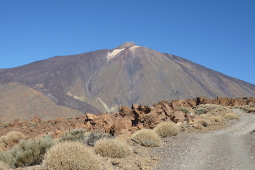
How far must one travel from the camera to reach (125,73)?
138125 millimetres

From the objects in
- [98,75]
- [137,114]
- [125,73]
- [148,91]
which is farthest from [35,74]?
[137,114]

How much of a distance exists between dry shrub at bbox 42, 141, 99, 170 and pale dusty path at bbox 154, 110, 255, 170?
2.24m

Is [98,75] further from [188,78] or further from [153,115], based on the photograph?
[153,115]

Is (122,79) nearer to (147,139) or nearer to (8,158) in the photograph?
(147,139)

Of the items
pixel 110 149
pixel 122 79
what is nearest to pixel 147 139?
pixel 110 149

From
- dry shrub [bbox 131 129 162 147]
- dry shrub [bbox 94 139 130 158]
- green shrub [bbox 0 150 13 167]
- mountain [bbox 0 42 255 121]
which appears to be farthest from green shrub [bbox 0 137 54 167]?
mountain [bbox 0 42 255 121]

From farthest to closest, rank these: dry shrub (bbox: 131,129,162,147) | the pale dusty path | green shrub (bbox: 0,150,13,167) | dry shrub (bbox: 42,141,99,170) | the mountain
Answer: the mountain, dry shrub (bbox: 131,129,162,147), green shrub (bbox: 0,150,13,167), the pale dusty path, dry shrub (bbox: 42,141,99,170)

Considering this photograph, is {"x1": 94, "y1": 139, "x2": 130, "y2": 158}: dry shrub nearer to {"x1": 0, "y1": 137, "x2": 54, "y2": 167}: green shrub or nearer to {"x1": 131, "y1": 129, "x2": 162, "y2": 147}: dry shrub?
{"x1": 0, "y1": 137, "x2": 54, "y2": 167}: green shrub

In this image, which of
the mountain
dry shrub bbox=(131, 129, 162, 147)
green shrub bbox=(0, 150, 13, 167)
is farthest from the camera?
the mountain

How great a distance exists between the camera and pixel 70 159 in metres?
5.36

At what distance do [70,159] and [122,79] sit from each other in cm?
12523

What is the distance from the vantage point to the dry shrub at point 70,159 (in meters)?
5.32

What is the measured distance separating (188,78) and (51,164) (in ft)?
447

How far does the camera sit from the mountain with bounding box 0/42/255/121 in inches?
4461
